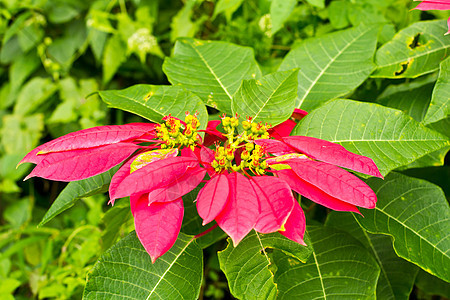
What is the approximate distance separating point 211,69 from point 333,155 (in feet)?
1.20

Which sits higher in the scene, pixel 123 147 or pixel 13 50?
pixel 123 147

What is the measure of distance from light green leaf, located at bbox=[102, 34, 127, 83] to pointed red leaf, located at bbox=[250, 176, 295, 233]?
1286mm

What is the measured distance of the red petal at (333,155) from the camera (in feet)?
1.51

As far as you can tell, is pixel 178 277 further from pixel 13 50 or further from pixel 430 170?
pixel 13 50

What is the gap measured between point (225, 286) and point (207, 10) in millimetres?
1050

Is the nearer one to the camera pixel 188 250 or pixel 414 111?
pixel 188 250

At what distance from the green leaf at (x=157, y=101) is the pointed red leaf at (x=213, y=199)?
0.17m

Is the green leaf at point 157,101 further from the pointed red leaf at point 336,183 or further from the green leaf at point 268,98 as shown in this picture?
the pointed red leaf at point 336,183

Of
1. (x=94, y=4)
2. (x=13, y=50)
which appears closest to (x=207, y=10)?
(x=94, y=4)

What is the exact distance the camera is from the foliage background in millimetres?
855

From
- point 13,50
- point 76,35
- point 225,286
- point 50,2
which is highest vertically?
point 50,2

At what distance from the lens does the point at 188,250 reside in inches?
21.9

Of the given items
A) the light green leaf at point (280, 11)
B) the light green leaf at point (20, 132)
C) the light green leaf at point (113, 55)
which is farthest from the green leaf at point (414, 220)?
the light green leaf at point (20, 132)

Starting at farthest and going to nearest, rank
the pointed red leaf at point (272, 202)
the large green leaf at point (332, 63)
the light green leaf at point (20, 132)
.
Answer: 1. the light green leaf at point (20, 132)
2. the large green leaf at point (332, 63)
3. the pointed red leaf at point (272, 202)
